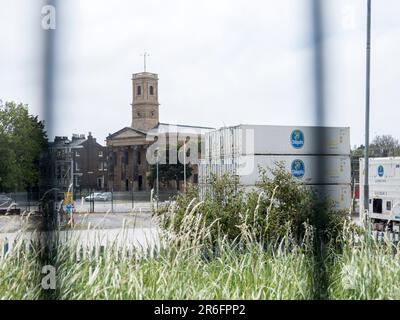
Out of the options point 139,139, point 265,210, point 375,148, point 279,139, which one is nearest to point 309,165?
point 279,139

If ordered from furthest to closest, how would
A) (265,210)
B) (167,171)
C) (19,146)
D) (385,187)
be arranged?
(385,187), (265,210), (167,171), (19,146)

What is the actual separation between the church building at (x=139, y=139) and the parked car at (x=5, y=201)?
39 centimetres

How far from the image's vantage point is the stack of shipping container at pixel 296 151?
1913 millimetres

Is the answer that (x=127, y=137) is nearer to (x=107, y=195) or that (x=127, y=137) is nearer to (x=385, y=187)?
(x=107, y=195)

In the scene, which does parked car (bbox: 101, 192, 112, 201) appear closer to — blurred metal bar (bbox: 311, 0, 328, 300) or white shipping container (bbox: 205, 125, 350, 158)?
white shipping container (bbox: 205, 125, 350, 158)

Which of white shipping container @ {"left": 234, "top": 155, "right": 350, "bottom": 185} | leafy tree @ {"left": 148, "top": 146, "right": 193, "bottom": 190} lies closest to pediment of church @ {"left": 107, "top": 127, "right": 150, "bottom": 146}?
leafy tree @ {"left": 148, "top": 146, "right": 193, "bottom": 190}

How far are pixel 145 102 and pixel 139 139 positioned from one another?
156 mm

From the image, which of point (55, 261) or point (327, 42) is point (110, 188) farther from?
point (327, 42)

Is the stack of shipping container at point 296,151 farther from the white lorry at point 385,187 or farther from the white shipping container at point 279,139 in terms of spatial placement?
the white lorry at point 385,187

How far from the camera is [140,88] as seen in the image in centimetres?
185

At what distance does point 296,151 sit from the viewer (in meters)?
1.96

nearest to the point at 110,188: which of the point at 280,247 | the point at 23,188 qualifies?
the point at 23,188

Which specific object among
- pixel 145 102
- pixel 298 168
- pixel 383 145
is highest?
pixel 145 102

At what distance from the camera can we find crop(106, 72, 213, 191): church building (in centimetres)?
179
